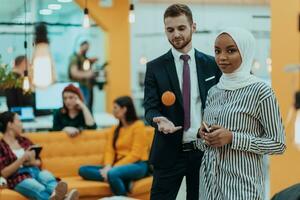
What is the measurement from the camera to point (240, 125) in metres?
2.34

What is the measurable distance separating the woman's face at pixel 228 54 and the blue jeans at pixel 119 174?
117 inches

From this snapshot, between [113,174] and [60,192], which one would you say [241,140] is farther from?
[113,174]

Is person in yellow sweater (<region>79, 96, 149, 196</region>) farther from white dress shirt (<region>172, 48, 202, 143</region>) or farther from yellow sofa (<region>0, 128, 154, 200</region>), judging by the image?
white dress shirt (<region>172, 48, 202, 143</region>)

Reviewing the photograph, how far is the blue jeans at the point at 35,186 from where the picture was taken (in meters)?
4.93

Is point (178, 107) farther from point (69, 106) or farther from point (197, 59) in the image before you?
point (69, 106)

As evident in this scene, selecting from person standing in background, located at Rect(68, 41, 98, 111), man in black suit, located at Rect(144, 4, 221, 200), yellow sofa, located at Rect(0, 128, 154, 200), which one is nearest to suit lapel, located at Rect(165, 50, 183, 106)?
man in black suit, located at Rect(144, 4, 221, 200)

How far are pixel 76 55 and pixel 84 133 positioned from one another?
369 centimetres

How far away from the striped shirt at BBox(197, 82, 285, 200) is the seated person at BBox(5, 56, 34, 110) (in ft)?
7.57

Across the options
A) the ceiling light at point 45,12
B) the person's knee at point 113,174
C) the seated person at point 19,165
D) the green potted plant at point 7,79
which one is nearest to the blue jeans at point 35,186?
the seated person at point 19,165

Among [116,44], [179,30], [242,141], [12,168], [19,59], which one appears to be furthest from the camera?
[116,44]

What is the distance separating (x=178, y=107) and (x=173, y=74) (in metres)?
0.17

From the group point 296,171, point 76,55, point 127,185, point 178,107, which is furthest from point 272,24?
point 76,55

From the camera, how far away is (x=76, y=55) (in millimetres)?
9102

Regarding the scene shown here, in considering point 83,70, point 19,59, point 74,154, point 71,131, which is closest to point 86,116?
point 71,131
